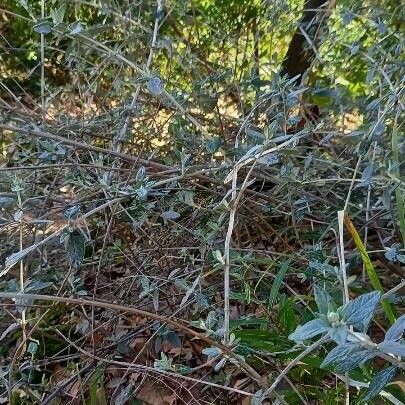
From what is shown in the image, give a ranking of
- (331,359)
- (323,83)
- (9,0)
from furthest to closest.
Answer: (9,0)
(323,83)
(331,359)

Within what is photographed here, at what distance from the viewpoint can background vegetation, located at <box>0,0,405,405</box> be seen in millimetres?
1259

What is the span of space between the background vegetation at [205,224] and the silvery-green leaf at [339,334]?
3.5 inches

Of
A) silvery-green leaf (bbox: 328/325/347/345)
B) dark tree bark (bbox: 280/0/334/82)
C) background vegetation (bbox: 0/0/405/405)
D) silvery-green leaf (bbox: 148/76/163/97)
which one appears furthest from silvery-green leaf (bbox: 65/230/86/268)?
dark tree bark (bbox: 280/0/334/82)

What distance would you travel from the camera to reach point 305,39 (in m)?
2.33

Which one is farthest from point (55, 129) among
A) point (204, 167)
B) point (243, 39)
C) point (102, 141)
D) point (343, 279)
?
point (343, 279)

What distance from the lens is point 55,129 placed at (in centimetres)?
189

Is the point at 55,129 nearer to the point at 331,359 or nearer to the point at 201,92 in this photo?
the point at 201,92

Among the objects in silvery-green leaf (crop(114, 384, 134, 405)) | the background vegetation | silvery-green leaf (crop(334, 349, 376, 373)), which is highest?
silvery-green leaf (crop(334, 349, 376, 373))

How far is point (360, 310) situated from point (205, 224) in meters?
0.79

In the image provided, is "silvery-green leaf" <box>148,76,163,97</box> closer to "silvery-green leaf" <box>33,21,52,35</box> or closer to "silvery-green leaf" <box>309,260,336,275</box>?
"silvery-green leaf" <box>33,21,52,35</box>

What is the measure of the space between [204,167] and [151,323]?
0.38 m

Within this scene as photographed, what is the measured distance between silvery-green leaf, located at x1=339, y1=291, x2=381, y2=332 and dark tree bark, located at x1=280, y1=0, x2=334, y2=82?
1325mm

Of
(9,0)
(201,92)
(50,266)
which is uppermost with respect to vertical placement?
(201,92)

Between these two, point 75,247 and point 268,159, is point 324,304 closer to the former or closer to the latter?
point 268,159
